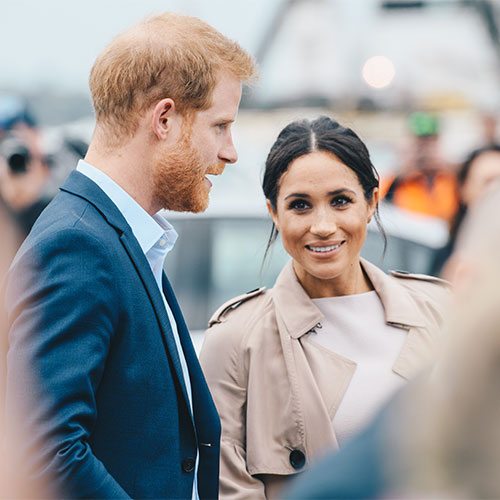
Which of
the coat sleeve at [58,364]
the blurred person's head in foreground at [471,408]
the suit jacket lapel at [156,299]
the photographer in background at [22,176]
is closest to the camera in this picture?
the blurred person's head in foreground at [471,408]

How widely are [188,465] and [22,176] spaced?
335 centimetres

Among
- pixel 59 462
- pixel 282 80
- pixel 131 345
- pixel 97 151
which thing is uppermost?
pixel 282 80

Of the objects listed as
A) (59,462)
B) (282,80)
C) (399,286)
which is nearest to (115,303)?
(59,462)

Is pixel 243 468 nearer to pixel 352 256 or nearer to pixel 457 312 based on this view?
pixel 352 256

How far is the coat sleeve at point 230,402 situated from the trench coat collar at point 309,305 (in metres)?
0.16

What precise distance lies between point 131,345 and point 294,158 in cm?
87

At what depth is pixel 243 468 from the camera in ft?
7.04

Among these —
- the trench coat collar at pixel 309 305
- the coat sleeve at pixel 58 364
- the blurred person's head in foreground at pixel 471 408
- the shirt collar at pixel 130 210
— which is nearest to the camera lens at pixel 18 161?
the trench coat collar at pixel 309 305

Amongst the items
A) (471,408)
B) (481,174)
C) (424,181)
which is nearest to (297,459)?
(471,408)

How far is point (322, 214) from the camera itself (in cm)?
232

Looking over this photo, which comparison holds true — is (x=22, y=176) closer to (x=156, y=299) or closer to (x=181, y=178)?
(x=181, y=178)

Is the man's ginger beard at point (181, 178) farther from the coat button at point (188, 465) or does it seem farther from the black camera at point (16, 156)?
the black camera at point (16, 156)

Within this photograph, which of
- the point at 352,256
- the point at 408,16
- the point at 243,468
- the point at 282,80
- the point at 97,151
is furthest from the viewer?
the point at 282,80

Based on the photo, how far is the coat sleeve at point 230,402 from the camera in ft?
7.03
